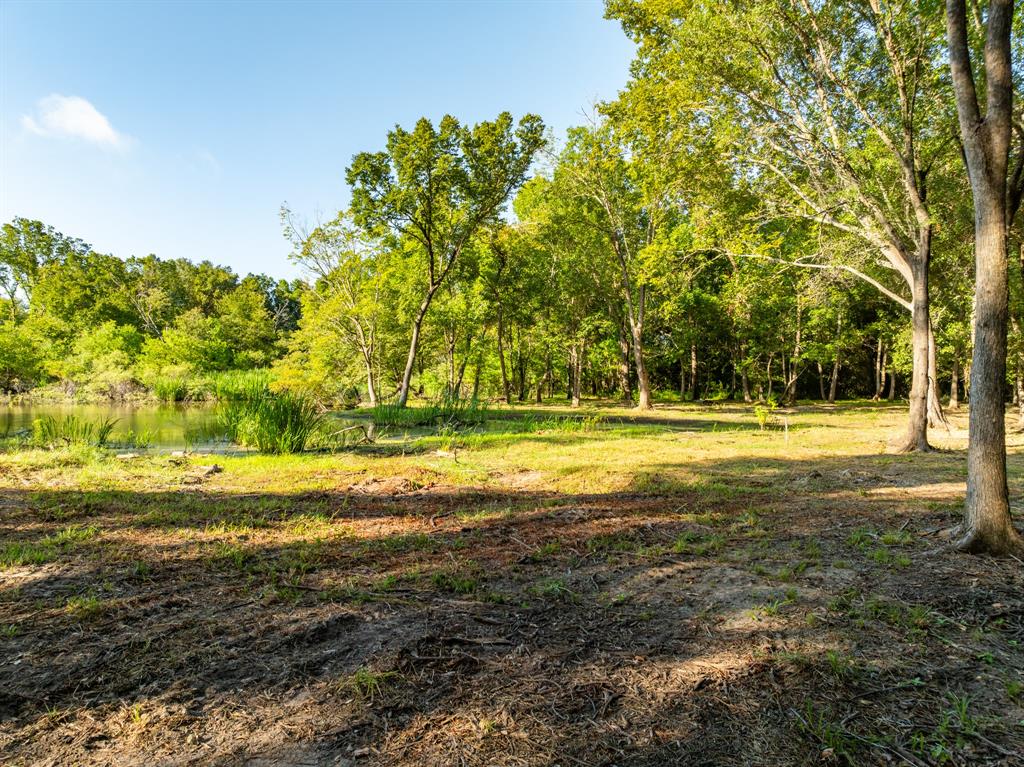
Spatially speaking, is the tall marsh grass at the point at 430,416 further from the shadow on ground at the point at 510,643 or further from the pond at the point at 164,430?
the shadow on ground at the point at 510,643

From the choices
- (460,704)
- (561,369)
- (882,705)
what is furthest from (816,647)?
(561,369)

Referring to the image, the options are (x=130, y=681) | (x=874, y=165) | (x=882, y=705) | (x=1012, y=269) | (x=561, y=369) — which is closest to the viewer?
(x=882, y=705)

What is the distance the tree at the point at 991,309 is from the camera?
153 inches

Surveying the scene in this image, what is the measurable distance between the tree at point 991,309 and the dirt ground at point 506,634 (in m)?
0.33

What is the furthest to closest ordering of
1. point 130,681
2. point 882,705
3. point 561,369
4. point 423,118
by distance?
point 561,369
point 423,118
point 130,681
point 882,705

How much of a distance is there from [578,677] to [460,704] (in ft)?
1.83

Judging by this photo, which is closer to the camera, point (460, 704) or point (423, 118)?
point (460, 704)

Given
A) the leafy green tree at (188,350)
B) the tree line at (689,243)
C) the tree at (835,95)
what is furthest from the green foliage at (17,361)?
the tree at (835,95)

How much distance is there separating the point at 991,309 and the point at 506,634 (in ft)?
14.0

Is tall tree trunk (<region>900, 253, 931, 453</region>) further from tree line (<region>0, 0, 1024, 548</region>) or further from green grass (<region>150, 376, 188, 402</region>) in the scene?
green grass (<region>150, 376, 188, 402</region>)

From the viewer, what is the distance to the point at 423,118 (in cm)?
1855

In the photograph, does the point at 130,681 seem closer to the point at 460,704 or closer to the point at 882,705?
the point at 460,704

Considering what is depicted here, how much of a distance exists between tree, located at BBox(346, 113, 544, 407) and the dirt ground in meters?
15.1

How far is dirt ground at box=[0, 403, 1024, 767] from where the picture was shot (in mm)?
1982
